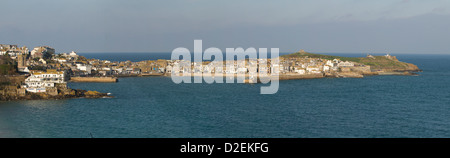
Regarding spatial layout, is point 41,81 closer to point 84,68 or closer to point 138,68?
point 84,68

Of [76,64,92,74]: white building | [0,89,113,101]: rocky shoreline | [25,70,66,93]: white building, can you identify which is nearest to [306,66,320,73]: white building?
[76,64,92,74]: white building

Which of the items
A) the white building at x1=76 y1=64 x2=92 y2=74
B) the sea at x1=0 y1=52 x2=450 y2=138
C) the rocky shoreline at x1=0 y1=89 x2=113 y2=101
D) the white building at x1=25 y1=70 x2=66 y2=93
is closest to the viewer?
the sea at x1=0 y1=52 x2=450 y2=138

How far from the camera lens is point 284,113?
19.4 metres

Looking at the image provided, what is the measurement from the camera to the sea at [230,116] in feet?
49.2

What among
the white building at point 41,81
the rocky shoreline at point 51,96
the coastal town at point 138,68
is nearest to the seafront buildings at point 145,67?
the coastal town at point 138,68

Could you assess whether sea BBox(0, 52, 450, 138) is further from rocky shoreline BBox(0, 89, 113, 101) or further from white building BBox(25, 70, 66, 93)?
white building BBox(25, 70, 66, 93)

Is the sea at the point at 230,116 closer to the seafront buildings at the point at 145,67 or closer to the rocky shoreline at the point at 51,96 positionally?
the rocky shoreline at the point at 51,96

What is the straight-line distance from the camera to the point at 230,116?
18.3 metres

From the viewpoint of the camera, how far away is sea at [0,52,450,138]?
15.0 m

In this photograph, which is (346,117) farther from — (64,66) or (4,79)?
(64,66)

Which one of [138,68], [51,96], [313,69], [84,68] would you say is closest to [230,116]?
[51,96]
